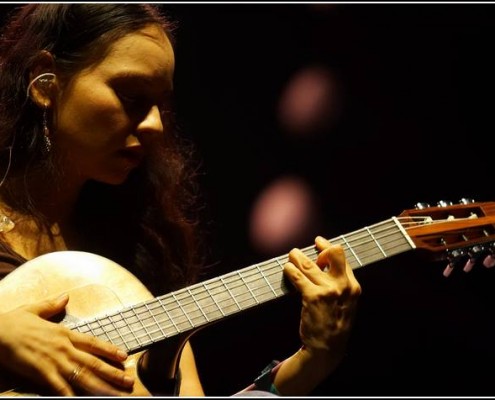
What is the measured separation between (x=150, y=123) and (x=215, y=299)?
1.35ft

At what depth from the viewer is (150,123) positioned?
1386 mm

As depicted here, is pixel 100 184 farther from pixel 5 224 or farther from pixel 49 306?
pixel 49 306

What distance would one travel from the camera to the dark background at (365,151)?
1705 mm

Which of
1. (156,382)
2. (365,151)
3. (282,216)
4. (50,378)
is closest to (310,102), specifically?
(365,151)

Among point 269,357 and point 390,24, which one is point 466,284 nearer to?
point 269,357

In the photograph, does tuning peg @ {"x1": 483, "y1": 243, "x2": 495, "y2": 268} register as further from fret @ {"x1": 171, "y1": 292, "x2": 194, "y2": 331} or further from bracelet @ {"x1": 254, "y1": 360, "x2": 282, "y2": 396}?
fret @ {"x1": 171, "y1": 292, "x2": 194, "y2": 331}

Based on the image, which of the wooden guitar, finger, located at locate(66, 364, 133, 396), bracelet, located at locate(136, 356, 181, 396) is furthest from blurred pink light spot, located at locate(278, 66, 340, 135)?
finger, located at locate(66, 364, 133, 396)

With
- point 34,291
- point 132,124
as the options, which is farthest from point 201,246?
point 34,291

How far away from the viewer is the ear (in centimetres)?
139

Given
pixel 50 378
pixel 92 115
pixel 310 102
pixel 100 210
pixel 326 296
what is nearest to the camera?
pixel 50 378

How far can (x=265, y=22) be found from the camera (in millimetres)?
1823

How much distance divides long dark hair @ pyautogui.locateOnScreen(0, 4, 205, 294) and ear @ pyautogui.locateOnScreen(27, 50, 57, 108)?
0.04 feet

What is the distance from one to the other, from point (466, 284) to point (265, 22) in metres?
0.89

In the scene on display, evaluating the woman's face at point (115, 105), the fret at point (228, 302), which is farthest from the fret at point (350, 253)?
the woman's face at point (115, 105)
